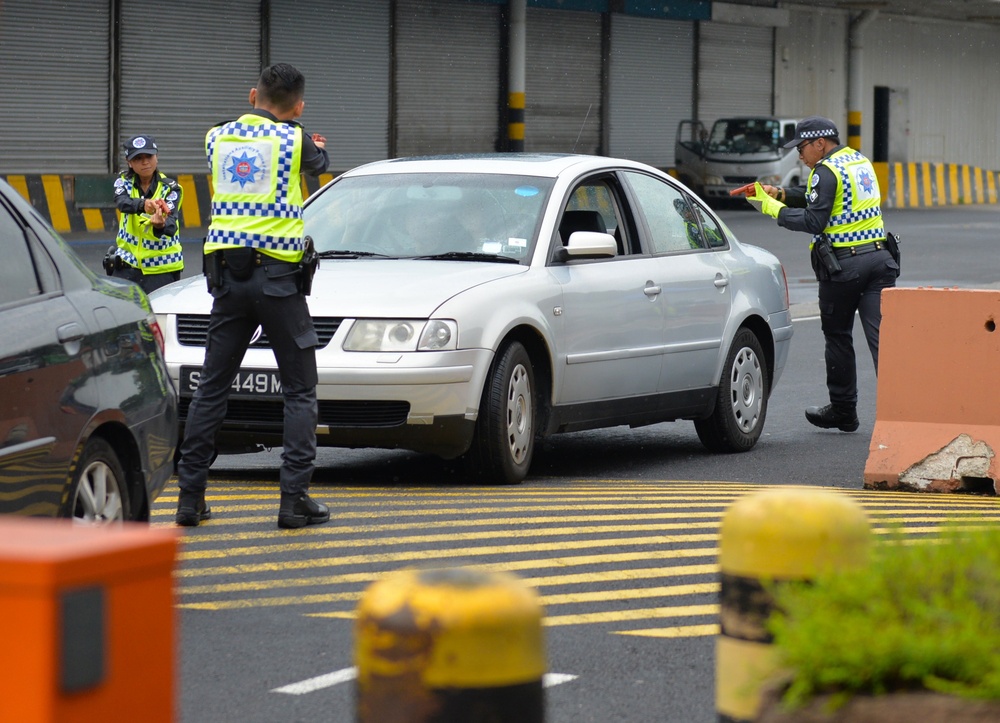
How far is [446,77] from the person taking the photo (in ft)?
125

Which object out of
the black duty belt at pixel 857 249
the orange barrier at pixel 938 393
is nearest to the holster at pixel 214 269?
the orange barrier at pixel 938 393

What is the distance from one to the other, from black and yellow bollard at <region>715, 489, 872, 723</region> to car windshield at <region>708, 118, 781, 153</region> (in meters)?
35.9

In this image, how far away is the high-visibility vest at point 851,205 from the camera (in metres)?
10.6

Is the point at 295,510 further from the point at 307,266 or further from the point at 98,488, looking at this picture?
the point at 98,488

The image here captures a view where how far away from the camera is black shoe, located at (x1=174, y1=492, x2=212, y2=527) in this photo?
6.97 meters

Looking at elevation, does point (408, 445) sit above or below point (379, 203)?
below

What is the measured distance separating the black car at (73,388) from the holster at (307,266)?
2.68 feet

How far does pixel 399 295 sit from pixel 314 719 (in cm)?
374

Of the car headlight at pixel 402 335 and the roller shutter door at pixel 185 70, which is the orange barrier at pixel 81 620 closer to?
the car headlight at pixel 402 335

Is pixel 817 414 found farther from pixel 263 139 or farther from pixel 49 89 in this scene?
pixel 49 89

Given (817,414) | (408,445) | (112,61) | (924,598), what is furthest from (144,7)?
(924,598)

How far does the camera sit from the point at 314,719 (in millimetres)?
4492

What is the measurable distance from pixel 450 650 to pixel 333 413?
540 centimetres

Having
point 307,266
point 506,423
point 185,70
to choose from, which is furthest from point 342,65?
point 307,266
